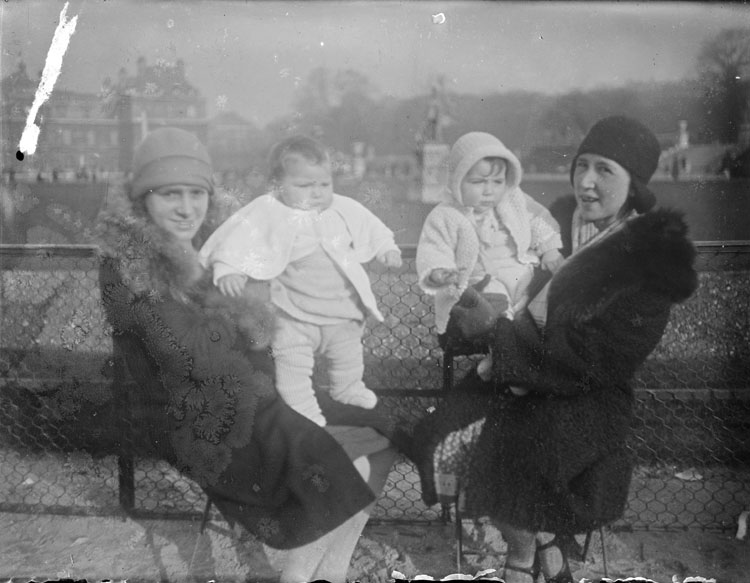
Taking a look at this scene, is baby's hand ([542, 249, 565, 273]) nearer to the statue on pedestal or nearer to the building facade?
the statue on pedestal

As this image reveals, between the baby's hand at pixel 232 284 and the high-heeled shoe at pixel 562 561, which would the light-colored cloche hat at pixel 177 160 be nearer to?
the baby's hand at pixel 232 284

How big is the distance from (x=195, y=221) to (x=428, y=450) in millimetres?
1297

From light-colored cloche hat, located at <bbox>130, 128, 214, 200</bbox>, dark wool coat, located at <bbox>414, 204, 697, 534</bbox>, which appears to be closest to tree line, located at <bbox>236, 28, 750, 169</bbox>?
light-colored cloche hat, located at <bbox>130, 128, 214, 200</bbox>

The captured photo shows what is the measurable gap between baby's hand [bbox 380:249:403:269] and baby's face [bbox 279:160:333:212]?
1.00ft

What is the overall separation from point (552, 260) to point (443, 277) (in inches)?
16.9

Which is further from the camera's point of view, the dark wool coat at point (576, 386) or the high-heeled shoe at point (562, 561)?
the high-heeled shoe at point (562, 561)

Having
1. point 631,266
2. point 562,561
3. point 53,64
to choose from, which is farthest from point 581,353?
point 53,64

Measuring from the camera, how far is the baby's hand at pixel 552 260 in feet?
9.44

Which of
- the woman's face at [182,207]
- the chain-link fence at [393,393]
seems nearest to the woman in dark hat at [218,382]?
the woman's face at [182,207]

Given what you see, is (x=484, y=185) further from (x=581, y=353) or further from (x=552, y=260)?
(x=581, y=353)

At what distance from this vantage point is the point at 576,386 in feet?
9.23

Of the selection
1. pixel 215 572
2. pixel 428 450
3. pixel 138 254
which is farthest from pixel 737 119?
pixel 215 572

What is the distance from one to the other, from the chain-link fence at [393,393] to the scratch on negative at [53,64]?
1.80ft

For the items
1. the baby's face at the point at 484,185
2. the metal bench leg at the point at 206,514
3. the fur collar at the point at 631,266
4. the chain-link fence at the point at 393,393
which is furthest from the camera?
the metal bench leg at the point at 206,514
